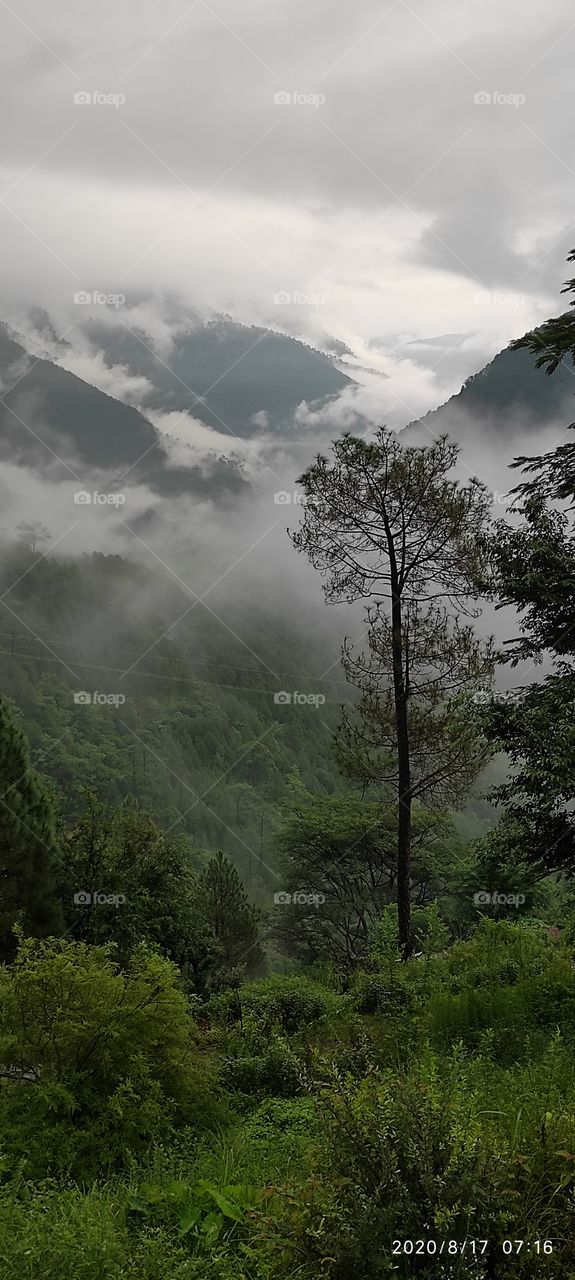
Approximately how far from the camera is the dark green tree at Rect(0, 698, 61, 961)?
16500 millimetres

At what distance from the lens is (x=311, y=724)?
157 m

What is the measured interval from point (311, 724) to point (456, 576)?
14513 cm

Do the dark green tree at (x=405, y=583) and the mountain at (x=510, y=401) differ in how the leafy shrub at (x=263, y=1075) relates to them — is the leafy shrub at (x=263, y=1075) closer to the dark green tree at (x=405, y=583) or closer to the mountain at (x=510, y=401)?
the dark green tree at (x=405, y=583)

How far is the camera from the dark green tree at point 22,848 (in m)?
16.5

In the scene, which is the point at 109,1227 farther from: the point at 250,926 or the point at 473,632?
the point at 250,926

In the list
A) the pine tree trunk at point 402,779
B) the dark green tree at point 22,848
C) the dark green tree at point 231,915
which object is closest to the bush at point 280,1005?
the pine tree trunk at point 402,779

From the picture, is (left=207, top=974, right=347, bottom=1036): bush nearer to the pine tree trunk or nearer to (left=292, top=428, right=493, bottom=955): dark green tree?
the pine tree trunk

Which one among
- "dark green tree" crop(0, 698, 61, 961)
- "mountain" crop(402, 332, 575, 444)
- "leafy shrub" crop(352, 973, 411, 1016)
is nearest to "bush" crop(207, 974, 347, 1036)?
"leafy shrub" crop(352, 973, 411, 1016)

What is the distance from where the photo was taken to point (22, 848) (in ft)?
55.6

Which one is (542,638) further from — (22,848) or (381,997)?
(22,848)

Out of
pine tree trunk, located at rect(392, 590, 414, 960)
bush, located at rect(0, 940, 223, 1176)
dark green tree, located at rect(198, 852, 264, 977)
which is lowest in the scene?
dark green tree, located at rect(198, 852, 264, 977)

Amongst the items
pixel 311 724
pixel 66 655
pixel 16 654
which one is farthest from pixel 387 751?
pixel 66 655

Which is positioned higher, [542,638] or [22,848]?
[542,638]

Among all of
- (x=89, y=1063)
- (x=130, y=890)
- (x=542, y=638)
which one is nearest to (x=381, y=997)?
(x=89, y=1063)
